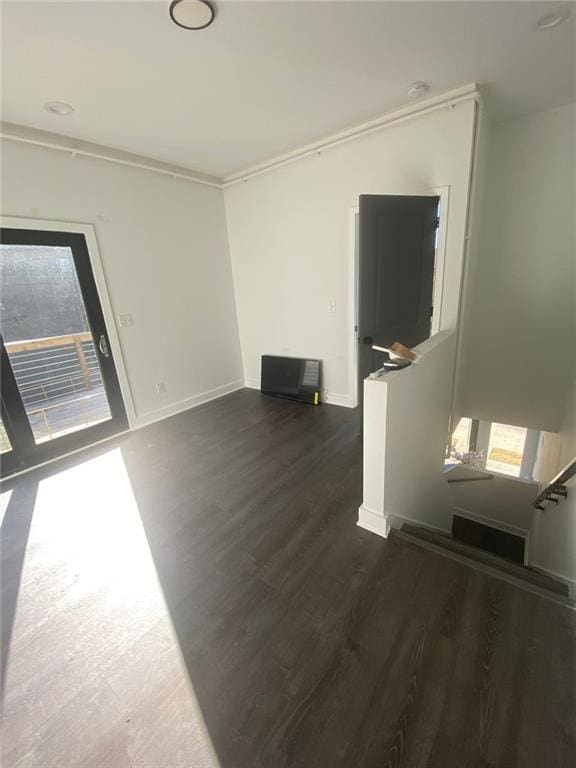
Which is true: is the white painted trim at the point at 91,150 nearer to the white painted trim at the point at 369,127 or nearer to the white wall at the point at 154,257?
the white wall at the point at 154,257

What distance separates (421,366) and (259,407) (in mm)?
2270

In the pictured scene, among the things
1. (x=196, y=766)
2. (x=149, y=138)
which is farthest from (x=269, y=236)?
(x=196, y=766)

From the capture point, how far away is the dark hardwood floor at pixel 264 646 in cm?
103

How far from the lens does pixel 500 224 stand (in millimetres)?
3021

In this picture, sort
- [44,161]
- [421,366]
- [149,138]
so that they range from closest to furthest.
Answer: [421,366] < [44,161] < [149,138]

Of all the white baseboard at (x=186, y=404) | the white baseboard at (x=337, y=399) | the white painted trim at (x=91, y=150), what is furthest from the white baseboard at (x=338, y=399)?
the white painted trim at (x=91, y=150)

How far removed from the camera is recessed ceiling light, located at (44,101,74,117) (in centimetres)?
212

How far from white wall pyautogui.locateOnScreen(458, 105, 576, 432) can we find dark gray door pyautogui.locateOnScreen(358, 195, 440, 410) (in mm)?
688

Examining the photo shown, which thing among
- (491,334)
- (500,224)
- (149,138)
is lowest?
(491,334)

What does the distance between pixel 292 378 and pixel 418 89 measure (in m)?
2.87

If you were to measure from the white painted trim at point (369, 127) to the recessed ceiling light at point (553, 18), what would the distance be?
0.56 meters

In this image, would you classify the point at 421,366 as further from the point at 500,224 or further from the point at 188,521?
the point at 500,224

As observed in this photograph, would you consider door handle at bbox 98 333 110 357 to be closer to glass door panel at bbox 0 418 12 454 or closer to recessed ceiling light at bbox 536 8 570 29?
glass door panel at bbox 0 418 12 454

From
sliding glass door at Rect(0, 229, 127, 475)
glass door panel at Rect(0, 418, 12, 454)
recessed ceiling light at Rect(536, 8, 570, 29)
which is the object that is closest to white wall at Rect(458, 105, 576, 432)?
recessed ceiling light at Rect(536, 8, 570, 29)
